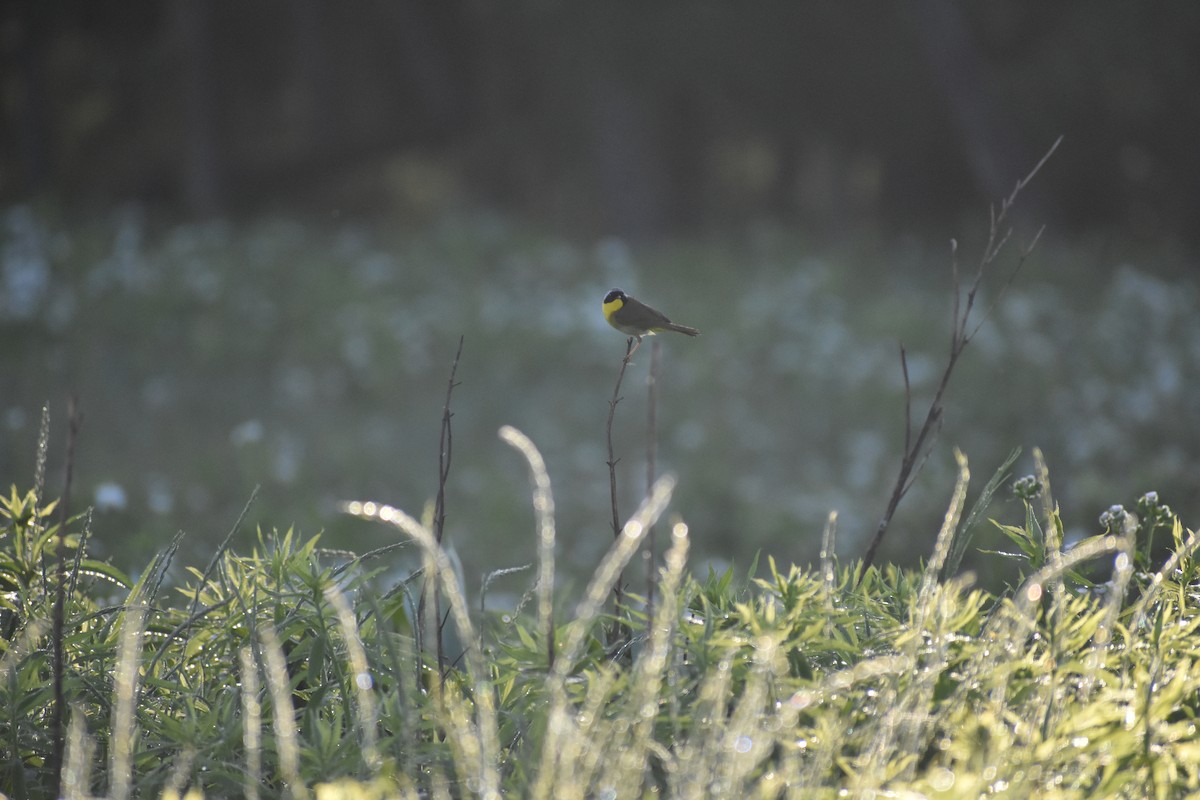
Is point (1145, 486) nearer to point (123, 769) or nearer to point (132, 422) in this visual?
point (123, 769)

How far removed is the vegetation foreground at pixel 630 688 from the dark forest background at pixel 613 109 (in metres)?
7.29

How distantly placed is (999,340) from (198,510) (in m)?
5.02

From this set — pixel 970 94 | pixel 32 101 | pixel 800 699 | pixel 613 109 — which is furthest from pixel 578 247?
pixel 800 699

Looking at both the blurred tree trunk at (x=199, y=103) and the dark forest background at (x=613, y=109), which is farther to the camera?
the blurred tree trunk at (x=199, y=103)

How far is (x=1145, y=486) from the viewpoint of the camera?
14.7 feet

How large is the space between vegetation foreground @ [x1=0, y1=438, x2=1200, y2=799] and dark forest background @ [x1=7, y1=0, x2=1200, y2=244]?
23.9 ft

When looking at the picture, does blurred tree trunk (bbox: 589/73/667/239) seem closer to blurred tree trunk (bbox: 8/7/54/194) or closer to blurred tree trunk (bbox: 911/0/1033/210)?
blurred tree trunk (bbox: 911/0/1033/210)

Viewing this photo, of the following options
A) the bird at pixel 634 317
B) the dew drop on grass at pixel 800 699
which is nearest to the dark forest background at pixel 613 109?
the bird at pixel 634 317

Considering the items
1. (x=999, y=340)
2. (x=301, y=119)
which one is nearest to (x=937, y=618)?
(x=999, y=340)

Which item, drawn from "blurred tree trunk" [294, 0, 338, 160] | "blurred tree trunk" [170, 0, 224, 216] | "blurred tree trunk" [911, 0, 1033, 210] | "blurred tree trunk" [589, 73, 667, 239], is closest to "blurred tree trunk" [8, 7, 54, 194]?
"blurred tree trunk" [170, 0, 224, 216]

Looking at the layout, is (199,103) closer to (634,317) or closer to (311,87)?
(311,87)

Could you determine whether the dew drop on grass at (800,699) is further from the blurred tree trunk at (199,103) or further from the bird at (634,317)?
the blurred tree trunk at (199,103)

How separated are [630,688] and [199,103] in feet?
31.9

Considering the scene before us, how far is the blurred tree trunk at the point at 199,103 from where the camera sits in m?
9.81
